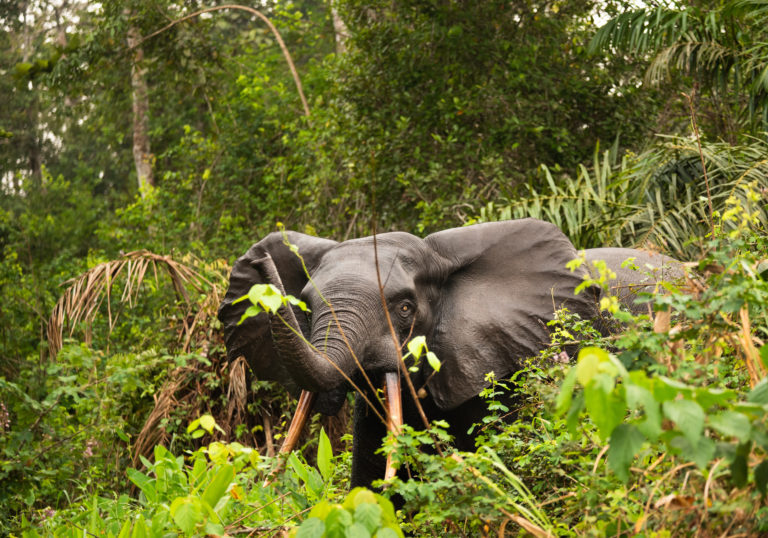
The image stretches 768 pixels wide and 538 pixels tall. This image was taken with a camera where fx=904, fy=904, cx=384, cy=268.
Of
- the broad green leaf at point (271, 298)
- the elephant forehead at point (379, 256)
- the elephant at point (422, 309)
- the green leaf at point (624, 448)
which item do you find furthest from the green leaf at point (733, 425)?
the elephant forehead at point (379, 256)

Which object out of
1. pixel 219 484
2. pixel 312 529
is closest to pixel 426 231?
pixel 219 484

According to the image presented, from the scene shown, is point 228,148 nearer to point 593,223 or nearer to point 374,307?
point 593,223

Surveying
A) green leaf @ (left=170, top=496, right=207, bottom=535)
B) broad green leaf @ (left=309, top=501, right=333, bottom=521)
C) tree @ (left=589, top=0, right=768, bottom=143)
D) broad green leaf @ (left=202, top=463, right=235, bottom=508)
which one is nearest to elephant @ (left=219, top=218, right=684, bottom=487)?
broad green leaf @ (left=202, top=463, right=235, bottom=508)

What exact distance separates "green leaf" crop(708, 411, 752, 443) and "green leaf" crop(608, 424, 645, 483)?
0.16 m

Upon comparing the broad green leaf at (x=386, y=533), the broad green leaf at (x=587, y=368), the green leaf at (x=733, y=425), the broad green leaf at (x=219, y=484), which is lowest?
the broad green leaf at (x=219, y=484)

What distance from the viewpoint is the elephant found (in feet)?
13.6

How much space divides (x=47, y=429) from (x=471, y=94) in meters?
5.51

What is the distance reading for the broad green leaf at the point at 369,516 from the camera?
7.22 ft

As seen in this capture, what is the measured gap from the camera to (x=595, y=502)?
225 cm

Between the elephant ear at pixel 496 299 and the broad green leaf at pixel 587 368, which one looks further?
the elephant ear at pixel 496 299

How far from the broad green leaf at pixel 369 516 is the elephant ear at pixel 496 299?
222 cm

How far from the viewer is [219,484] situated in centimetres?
337

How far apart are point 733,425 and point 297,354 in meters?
1.91

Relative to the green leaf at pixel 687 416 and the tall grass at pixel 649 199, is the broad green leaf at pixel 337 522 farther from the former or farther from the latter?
the tall grass at pixel 649 199
